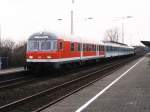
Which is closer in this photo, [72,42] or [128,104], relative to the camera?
[128,104]

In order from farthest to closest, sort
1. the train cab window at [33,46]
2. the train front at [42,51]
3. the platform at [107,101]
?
the train cab window at [33,46]
the train front at [42,51]
the platform at [107,101]

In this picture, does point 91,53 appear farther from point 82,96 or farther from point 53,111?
point 53,111

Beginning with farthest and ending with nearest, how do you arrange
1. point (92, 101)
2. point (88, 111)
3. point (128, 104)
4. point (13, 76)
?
point (13, 76)
point (92, 101)
point (128, 104)
point (88, 111)

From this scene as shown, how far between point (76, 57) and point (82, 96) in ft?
52.1

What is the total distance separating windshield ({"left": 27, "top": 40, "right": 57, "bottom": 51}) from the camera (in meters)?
25.9

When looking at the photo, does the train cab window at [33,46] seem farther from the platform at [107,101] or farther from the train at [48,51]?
the platform at [107,101]

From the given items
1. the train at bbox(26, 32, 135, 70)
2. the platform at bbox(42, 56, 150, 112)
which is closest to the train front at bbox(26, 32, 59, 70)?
the train at bbox(26, 32, 135, 70)

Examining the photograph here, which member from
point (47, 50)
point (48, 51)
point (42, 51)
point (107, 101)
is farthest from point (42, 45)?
point (107, 101)

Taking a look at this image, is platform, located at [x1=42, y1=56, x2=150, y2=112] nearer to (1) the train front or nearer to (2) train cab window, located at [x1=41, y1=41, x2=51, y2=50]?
(1) the train front

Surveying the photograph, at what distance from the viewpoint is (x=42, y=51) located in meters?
26.0

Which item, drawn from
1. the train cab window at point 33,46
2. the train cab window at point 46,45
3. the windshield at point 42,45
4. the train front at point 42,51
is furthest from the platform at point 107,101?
the train cab window at point 33,46

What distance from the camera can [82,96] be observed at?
50.9 feet

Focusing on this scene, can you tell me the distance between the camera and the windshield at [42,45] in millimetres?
25891

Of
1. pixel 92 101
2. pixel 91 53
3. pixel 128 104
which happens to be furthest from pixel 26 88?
pixel 91 53
